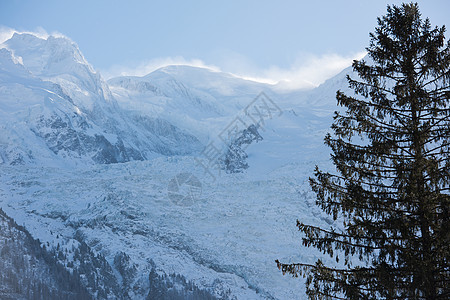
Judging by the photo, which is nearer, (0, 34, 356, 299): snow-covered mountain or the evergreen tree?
the evergreen tree

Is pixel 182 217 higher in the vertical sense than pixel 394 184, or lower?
higher

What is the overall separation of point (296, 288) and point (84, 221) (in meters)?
70.2

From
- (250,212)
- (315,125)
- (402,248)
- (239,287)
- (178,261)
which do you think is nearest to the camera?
(402,248)

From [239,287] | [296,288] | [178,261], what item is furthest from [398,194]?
[178,261]

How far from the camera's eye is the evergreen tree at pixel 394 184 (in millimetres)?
6867

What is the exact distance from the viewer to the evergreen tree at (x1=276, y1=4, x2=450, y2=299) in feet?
22.5

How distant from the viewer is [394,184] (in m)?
7.31

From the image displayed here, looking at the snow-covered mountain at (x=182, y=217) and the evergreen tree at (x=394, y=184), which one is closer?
the evergreen tree at (x=394, y=184)

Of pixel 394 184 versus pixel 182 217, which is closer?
pixel 394 184

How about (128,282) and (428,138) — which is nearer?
(428,138)

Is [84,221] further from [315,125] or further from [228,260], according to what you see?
[315,125]

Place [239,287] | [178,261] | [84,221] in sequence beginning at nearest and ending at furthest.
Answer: [239,287], [178,261], [84,221]

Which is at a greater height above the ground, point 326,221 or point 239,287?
point 326,221

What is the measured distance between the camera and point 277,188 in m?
118
